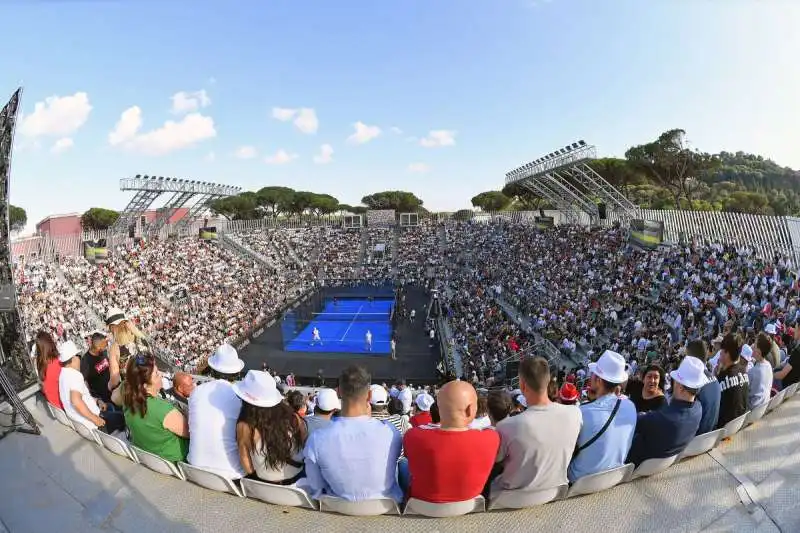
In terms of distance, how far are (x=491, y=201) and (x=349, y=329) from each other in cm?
5635

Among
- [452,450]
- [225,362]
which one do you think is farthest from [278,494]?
[452,450]

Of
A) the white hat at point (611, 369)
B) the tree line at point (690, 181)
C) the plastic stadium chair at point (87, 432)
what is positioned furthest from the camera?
the tree line at point (690, 181)

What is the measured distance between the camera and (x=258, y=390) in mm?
2902

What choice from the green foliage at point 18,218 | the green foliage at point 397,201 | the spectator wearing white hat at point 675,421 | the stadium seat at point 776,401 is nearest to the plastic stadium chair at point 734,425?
the spectator wearing white hat at point 675,421

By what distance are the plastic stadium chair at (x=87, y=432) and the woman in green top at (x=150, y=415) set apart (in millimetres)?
879

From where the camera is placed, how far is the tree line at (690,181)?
121ft

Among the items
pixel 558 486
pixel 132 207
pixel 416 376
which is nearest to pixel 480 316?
pixel 416 376

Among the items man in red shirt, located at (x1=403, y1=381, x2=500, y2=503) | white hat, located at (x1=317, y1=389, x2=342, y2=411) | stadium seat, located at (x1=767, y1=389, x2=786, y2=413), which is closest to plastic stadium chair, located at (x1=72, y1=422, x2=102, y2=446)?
white hat, located at (x1=317, y1=389, x2=342, y2=411)

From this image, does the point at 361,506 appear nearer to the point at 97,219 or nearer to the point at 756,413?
the point at 756,413

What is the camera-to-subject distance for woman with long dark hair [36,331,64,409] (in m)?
4.46

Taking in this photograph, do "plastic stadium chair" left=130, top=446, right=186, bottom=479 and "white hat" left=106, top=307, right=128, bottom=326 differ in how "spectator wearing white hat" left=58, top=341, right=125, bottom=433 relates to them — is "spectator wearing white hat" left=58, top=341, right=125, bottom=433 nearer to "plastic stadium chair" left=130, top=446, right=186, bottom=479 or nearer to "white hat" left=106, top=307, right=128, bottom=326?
"white hat" left=106, top=307, right=128, bottom=326

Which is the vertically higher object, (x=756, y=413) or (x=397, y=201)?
(x=397, y=201)

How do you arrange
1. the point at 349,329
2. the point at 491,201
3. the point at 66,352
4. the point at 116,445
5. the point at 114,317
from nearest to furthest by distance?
the point at 116,445 → the point at 66,352 → the point at 114,317 → the point at 349,329 → the point at 491,201

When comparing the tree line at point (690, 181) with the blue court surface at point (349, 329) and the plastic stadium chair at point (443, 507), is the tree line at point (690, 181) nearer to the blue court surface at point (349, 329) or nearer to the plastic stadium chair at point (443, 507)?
the blue court surface at point (349, 329)
